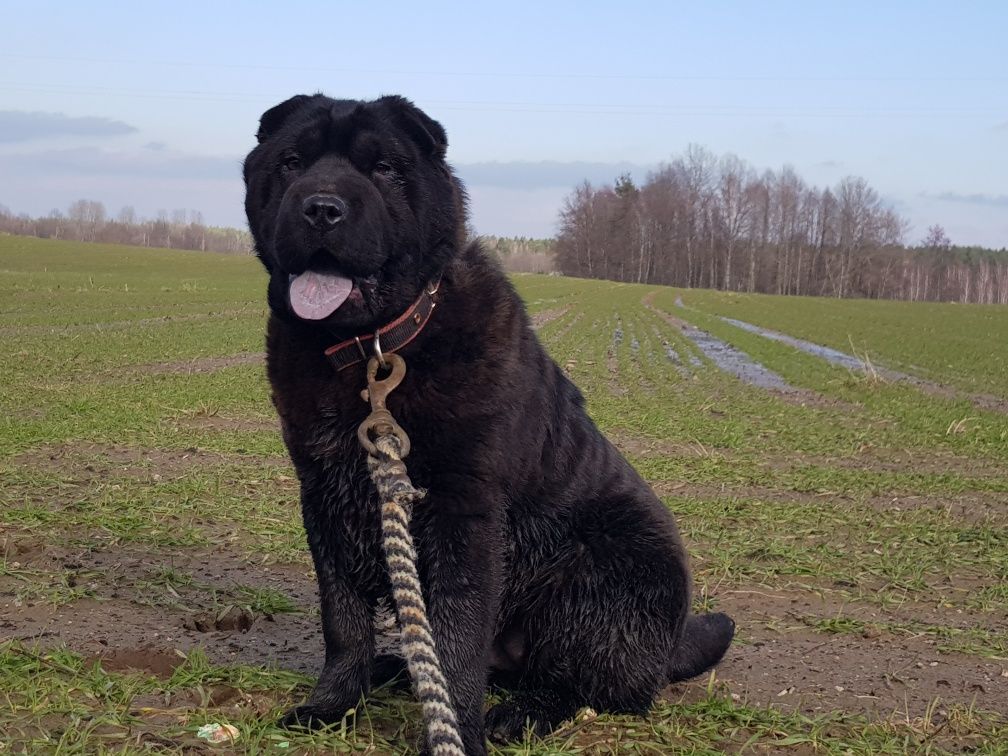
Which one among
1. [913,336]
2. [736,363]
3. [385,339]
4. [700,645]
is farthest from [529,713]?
[913,336]

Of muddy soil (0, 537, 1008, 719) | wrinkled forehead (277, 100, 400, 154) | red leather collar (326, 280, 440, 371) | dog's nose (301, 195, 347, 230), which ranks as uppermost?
wrinkled forehead (277, 100, 400, 154)

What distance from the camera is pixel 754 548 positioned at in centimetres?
608

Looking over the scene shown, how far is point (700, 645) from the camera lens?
370 cm

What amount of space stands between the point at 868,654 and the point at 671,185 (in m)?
125

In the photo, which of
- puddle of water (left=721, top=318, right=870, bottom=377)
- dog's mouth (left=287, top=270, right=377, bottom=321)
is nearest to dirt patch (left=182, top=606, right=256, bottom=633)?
dog's mouth (left=287, top=270, right=377, bottom=321)

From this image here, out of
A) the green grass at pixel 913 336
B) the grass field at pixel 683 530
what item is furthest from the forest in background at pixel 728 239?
the grass field at pixel 683 530

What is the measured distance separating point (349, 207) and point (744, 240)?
119731 millimetres

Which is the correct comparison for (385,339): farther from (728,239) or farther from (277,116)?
(728,239)

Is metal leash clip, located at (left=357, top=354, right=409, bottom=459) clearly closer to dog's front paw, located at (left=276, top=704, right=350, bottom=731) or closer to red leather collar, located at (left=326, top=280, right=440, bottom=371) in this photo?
red leather collar, located at (left=326, top=280, right=440, bottom=371)

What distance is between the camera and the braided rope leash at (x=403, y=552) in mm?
2621

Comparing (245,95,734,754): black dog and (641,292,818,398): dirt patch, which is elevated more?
(245,95,734,754): black dog

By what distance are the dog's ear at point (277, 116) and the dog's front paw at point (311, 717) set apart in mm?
1995

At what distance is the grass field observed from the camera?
3.23m

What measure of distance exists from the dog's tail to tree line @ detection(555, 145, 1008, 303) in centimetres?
11407
